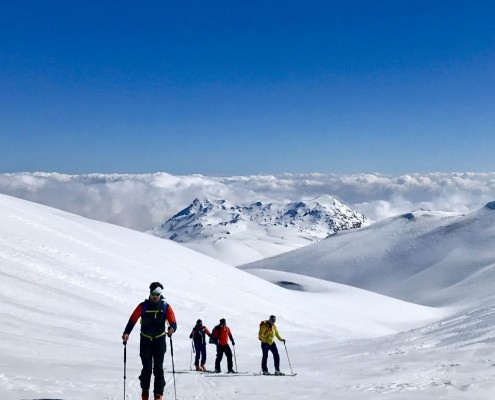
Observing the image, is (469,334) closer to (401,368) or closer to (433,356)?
(433,356)

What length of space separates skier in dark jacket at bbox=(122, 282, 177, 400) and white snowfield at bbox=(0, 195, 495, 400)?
205 cm

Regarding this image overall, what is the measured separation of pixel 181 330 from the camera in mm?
32719

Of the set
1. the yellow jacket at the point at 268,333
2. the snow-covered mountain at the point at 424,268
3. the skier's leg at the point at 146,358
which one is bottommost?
the skier's leg at the point at 146,358

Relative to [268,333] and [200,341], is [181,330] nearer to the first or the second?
[200,341]

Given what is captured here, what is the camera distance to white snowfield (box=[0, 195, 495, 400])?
14.0 meters

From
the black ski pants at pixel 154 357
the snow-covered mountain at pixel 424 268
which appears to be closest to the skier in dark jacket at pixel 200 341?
the black ski pants at pixel 154 357

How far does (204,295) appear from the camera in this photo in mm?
42438

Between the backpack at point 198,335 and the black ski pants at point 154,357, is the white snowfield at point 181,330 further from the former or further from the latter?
the black ski pants at point 154,357

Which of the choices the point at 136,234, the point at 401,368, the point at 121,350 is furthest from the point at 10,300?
the point at 136,234

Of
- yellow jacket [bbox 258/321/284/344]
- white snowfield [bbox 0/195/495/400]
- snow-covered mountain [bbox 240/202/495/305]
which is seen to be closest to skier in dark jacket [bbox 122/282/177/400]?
white snowfield [bbox 0/195/495/400]

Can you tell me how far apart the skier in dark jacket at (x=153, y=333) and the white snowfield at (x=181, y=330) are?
6.73 ft

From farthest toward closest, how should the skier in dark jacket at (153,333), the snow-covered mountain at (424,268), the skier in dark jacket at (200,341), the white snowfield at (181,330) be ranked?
the snow-covered mountain at (424,268) < the skier in dark jacket at (200,341) < the white snowfield at (181,330) < the skier in dark jacket at (153,333)

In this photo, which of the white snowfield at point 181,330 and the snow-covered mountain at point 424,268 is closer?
the white snowfield at point 181,330

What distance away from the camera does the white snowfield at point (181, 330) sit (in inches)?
552
